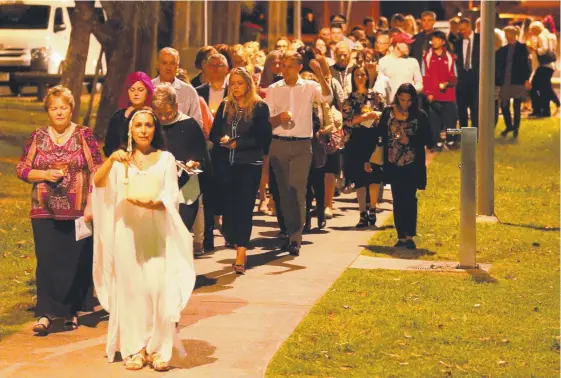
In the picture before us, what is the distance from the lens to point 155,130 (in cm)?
877

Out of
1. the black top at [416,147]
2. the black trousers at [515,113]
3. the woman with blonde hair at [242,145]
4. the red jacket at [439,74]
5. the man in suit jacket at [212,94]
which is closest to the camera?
Result: the woman with blonde hair at [242,145]

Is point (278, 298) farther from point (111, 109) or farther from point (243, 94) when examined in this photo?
point (111, 109)

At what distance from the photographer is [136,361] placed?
857 cm

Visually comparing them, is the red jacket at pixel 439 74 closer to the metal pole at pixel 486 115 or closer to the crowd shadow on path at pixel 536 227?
the metal pole at pixel 486 115

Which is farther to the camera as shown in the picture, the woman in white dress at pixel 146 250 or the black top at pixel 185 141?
the black top at pixel 185 141

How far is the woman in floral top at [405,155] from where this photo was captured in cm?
1362

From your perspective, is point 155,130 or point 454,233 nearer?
point 155,130

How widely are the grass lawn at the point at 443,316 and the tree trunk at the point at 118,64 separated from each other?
9278 mm

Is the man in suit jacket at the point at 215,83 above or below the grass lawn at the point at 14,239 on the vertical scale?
above

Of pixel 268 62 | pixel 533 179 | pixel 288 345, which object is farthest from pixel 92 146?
pixel 533 179

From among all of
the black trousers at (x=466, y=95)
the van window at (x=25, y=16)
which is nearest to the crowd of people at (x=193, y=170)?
the black trousers at (x=466, y=95)

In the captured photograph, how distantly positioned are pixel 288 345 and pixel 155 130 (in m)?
1.64

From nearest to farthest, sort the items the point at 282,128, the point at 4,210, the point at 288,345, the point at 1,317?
1. the point at 288,345
2. the point at 1,317
3. the point at 282,128
4. the point at 4,210

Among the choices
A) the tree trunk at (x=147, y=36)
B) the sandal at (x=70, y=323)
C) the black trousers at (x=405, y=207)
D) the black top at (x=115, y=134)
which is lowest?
the sandal at (x=70, y=323)
